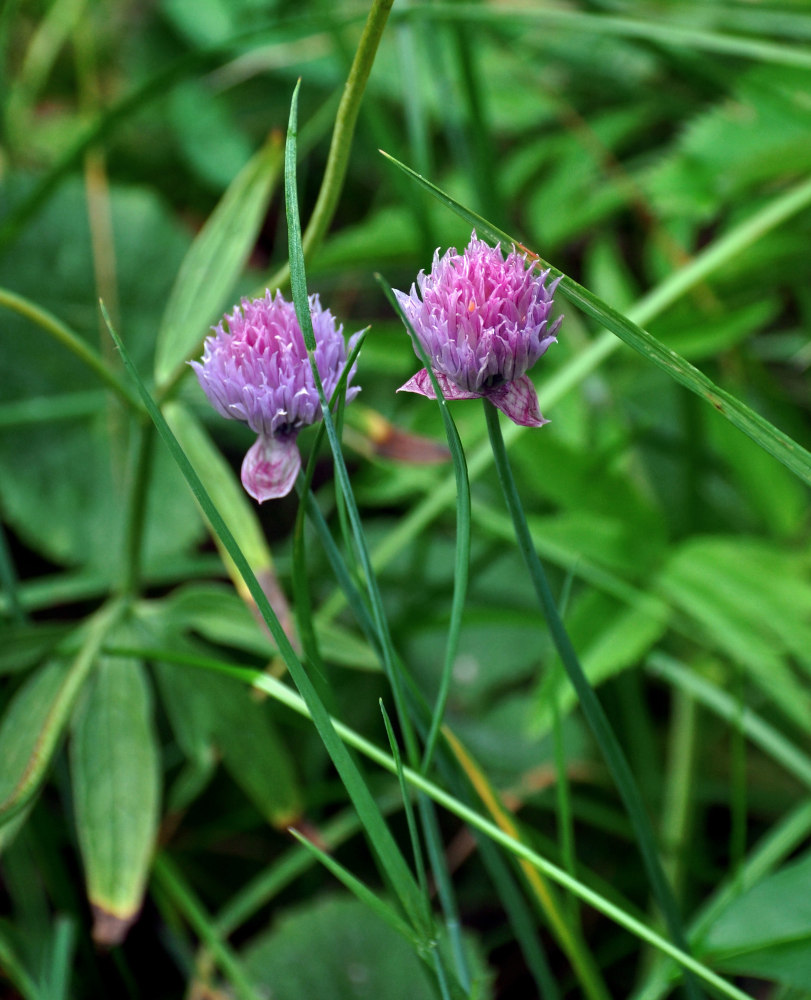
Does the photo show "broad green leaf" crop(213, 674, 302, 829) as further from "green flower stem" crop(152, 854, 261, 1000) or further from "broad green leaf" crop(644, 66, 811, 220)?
"broad green leaf" crop(644, 66, 811, 220)

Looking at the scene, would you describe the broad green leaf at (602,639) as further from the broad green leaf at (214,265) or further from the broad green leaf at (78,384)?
the broad green leaf at (78,384)

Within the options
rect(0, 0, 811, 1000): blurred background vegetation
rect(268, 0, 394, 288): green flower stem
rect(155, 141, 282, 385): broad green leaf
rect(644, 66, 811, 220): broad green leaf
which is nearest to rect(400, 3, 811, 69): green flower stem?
rect(0, 0, 811, 1000): blurred background vegetation

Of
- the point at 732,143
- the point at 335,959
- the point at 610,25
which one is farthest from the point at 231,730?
the point at 732,143

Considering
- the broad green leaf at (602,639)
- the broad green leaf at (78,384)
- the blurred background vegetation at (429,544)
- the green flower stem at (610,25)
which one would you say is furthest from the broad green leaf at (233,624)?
the green flower stem at (610,25)

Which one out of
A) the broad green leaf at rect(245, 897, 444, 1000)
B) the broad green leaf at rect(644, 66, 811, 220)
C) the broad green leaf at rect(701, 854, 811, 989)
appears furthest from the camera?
the broad green leaf at rect(644, 66, 811, 220)

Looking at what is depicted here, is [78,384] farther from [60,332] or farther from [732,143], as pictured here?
[732,143]
